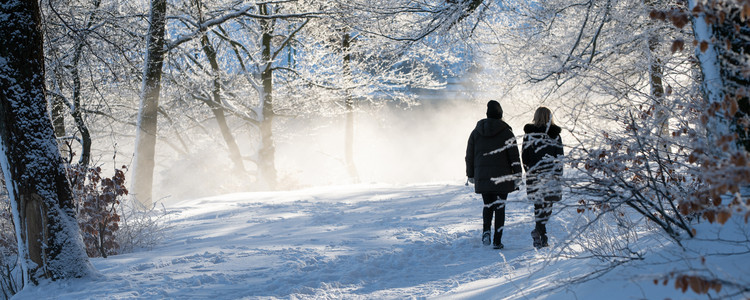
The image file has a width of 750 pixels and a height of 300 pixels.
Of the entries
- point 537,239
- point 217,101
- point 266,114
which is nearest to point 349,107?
point 266,114

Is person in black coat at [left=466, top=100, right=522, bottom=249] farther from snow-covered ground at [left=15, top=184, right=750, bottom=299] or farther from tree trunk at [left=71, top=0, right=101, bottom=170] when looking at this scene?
tree trunk at [left=71, top=0, right=101, bottom=170]

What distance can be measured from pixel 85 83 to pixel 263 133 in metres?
5.44

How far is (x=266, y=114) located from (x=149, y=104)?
525 cm

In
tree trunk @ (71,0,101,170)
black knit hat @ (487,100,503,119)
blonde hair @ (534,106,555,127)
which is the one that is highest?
tree trunk @ (71,0,101,170)

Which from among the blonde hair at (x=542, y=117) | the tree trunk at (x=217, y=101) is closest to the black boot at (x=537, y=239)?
the blonde hair at (x=542, y=117)

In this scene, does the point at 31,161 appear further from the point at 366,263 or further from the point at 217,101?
the point at 217,101

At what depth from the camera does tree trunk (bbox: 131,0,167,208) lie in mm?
11820

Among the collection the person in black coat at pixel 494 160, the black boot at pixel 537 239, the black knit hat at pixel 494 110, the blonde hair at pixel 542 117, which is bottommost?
the black boot at pixel 537 239

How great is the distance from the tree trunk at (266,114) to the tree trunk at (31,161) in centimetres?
1199

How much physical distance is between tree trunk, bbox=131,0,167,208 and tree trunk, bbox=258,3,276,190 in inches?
186

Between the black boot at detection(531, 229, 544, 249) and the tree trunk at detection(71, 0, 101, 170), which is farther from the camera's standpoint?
the tree trunk at detection(71, 0, 101, 170)

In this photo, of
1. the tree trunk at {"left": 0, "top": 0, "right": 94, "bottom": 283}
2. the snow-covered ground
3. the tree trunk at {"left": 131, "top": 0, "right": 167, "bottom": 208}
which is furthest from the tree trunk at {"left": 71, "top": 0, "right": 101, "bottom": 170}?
the tree trunk at {"left": 0, "top": 0, "right": 94, "bottom": 283}

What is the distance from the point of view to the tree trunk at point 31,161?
4.83 meters

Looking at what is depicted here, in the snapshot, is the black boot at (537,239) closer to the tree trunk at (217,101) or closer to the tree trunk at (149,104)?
the tree trunk at (149,104)
